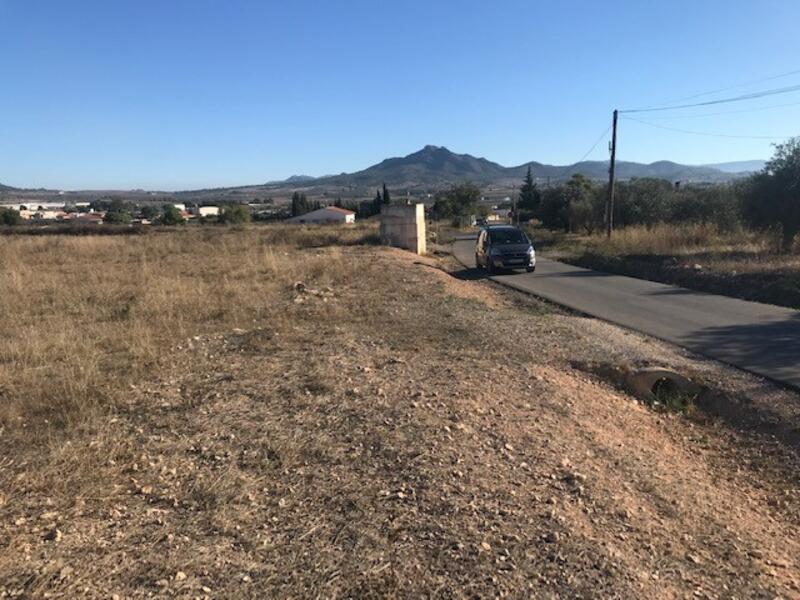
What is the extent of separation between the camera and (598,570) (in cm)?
321

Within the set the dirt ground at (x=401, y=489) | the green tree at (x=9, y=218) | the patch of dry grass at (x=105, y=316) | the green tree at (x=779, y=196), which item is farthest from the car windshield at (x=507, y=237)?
the green tree at (x=9, y=218)

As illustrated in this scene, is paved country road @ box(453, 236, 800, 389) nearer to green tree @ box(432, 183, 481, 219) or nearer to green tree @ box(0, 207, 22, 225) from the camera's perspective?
green tree @ box(0, 207, 22, 225)

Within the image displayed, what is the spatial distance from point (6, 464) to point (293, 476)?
2.09 metres

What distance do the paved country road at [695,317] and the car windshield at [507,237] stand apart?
10.5ft

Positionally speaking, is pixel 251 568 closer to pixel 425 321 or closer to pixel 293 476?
pixel 293 476

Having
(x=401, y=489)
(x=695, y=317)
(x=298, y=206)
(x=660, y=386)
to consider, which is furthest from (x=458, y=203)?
(x=401, y=489)

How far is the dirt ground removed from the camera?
10.3ft

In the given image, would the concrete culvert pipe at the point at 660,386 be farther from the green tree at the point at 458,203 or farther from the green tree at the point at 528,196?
the green tree at the point at 458,203

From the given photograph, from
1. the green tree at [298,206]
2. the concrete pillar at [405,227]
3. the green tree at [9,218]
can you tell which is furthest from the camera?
the green tree at [298,206]

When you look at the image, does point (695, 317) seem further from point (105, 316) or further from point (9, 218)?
point (9, 218)

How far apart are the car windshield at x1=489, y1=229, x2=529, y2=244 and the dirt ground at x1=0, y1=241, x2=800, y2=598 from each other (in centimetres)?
1674

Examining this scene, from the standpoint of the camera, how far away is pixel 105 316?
432 inches

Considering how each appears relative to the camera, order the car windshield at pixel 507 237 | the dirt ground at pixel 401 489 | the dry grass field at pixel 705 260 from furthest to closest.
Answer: the car windshield at pixel 507 237 → the dry grass field at pixel 705 260 → the dirt ground at pixel 401 489

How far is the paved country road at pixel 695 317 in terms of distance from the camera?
9195mm
